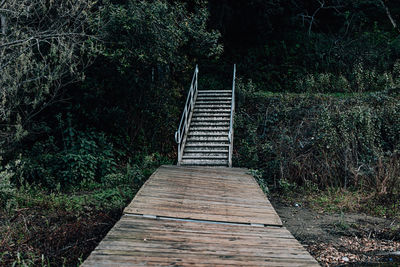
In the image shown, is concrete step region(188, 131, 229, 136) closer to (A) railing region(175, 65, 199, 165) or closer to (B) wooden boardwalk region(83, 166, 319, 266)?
(A) railing region(175, 65, 199, 165)

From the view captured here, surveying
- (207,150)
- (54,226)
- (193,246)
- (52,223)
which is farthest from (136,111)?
(193,246)

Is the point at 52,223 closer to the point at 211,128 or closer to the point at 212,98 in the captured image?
the point at 211,128

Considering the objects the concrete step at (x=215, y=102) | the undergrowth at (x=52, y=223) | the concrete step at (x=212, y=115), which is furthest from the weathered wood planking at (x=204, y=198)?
the concrete step at (x=215, y=102)

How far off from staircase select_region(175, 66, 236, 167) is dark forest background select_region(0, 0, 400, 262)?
77 centimetres

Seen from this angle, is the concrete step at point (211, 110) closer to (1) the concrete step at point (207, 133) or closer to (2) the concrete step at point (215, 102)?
(2) the concrete step at point (215, 102)

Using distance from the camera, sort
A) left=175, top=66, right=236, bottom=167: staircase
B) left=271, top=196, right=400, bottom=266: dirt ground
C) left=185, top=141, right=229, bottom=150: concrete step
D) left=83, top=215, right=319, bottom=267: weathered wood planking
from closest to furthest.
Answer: left=83, top=215, right=319, bottom=267: weathered wood planking
left=271, top=196, right=400, bottom=266: dirt ground
left=175, top=66, right=236, bottom=167: staircase
left=185, top=141, right=229, bottom=150: concrete step

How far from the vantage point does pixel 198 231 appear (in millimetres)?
4367

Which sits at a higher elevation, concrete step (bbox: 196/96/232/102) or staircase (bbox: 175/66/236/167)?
concrete step (bbox: 196/96/232/102)

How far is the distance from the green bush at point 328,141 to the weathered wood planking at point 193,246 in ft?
16.5

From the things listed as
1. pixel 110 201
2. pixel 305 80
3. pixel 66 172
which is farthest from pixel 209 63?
pixel 110 201

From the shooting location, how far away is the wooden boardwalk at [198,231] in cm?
348

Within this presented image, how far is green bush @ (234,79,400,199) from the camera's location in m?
9.14

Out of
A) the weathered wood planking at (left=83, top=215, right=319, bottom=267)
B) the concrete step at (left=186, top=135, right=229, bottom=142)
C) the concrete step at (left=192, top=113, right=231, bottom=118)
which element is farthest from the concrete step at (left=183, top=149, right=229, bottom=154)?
the weathered wood planking at (left=83, top=215, right=319, bottom=267)

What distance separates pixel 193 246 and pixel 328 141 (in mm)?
7167
